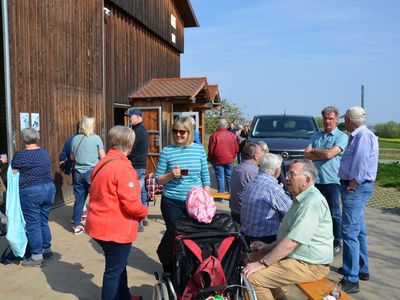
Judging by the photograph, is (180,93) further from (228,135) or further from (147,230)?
(147,230)

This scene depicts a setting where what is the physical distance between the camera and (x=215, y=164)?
30.4ft

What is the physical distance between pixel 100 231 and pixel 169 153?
1172mm

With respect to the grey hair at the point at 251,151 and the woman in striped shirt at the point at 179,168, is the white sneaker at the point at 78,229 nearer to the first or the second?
the woman in striped shirt at the point at 179,168

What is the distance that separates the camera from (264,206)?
3.80 metres

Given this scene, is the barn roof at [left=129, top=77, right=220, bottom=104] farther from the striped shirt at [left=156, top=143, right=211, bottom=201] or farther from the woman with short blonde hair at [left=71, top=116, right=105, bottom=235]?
the striped shirt at [left=156, top=143, right=211, bottom=201]

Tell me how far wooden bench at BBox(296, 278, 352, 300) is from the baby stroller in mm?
473

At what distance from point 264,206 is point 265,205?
14mm

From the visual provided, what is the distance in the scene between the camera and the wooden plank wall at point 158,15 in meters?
12.4

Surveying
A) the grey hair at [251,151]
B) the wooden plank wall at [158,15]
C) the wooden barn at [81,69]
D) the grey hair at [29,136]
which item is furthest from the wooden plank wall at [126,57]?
the grey hair at [251,151]

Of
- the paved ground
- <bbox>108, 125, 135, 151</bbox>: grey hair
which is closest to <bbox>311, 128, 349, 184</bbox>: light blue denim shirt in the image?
the paved ground

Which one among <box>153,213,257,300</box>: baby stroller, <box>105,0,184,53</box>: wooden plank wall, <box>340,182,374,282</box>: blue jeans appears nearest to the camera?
<box>153,213,257,300</box>: baby stroller

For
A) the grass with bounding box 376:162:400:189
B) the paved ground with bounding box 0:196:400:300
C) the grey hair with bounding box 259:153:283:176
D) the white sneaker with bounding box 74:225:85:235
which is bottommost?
the grass with bounding box 376:162:400:189

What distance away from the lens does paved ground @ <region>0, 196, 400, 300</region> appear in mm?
4215

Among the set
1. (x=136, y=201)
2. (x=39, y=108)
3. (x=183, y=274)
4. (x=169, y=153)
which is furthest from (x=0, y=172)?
(x=183, y=274)
